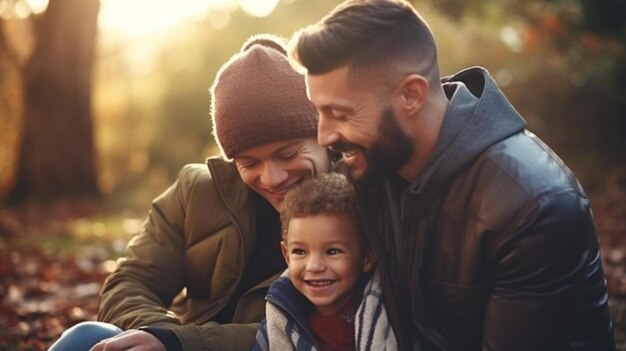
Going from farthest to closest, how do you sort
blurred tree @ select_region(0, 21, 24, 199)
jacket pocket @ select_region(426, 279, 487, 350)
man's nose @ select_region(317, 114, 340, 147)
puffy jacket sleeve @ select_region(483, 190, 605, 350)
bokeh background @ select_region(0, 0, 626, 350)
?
blurred tree @ select_region(0, 21, 24, 199) → bokeh background @ select_region(0, 0, 626, 350) → man's nose @ select_region(317, 114, 340, 147) → jacket pocket @ select_region(426, 279, 487, 350) → puffy jacket sleeve @ select_region(483, 190, 605, 350)

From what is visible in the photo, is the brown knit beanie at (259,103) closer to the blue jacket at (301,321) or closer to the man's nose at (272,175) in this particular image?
the man's nose at (272,175)

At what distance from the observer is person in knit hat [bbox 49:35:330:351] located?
12.0 ft

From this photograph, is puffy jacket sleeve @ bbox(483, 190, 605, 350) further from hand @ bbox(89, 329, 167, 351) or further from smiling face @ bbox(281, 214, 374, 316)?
hand @ bbox(89, 329, 167, 351)

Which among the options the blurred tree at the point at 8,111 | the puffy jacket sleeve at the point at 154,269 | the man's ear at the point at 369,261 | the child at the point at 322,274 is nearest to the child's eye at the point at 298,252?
the child at the point at 322,274

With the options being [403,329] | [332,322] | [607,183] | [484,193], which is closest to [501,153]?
[484,193]

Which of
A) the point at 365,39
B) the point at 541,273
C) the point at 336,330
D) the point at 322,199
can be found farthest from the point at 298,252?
the point at 541,273

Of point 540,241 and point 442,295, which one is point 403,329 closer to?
point 442,295

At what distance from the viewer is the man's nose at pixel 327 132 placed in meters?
3.09

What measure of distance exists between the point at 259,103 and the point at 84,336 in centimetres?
122

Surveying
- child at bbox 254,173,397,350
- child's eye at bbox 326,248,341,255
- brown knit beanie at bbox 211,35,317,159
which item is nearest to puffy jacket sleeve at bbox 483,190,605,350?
child at bbox 254,173,397,350

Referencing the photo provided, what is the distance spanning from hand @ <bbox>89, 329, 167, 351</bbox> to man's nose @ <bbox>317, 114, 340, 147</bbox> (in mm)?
1007

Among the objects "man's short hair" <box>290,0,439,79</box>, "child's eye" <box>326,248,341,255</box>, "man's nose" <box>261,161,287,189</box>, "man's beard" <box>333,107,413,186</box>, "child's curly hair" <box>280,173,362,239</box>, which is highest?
"man's short hair" <box>290,0,439,79</box>

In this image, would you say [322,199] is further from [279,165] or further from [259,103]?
[259,103]

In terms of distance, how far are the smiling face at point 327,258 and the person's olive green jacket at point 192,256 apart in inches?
14.9
